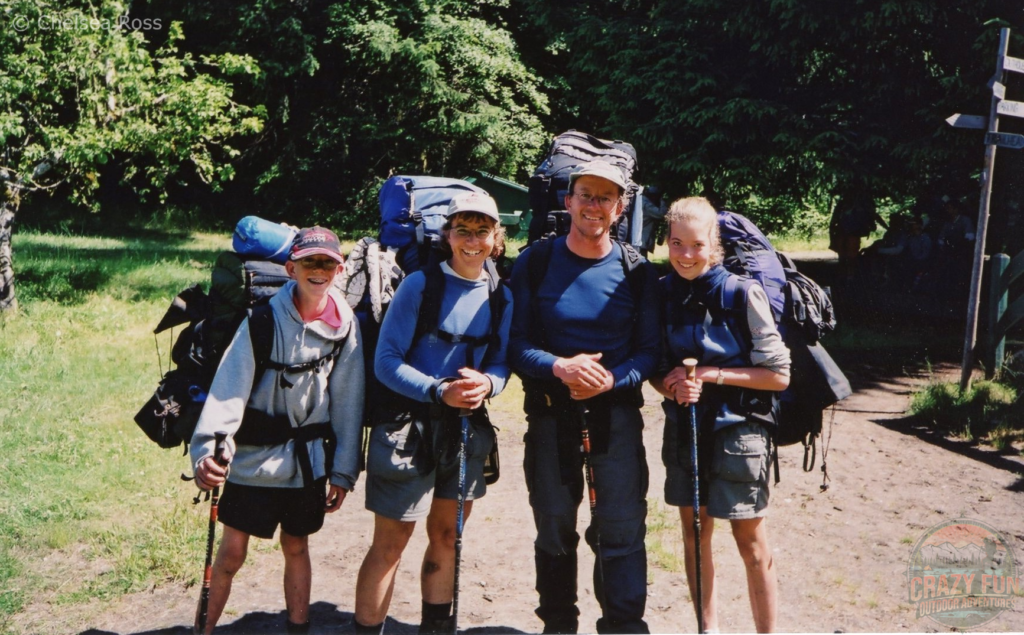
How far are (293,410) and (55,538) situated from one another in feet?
8.74

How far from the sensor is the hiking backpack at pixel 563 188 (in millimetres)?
4246

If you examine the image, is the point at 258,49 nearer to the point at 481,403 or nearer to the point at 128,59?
the point at 128,59

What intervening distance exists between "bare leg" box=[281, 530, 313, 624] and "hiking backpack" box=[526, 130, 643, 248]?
5.47 feet

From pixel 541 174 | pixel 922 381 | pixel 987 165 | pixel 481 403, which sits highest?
pixel 987 165

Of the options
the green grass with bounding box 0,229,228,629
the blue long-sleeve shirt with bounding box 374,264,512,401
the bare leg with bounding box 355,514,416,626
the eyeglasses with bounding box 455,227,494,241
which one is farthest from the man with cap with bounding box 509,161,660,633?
the green grass with bounding box 0,229,228,629

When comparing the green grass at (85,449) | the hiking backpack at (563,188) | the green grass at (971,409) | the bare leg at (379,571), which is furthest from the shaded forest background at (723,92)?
the bare leg at (379,571)

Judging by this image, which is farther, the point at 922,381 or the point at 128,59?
the point at 128,59

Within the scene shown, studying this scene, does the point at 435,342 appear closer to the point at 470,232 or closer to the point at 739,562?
the point at 470,232

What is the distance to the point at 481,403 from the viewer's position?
12.0ft

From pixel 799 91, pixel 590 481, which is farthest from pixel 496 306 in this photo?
pixel 799 91

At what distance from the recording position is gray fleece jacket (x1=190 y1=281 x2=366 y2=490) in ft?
11.6

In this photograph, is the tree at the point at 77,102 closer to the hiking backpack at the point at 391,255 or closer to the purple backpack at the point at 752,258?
the hiking backpack at the point at 391,255

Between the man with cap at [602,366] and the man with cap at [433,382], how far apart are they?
164mm

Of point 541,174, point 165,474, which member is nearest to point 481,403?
point 541,174
